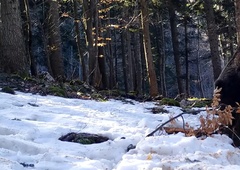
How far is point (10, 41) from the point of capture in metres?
11.1

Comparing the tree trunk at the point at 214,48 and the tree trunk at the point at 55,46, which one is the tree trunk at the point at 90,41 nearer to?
the tree trunk at the point at 55,46

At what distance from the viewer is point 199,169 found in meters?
3.36

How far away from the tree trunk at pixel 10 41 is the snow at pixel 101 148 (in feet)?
17.4

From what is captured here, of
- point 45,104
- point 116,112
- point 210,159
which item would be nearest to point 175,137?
point 210,159

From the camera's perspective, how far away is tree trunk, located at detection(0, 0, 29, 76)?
11.1 metres

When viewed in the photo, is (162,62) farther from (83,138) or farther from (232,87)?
(83,138)

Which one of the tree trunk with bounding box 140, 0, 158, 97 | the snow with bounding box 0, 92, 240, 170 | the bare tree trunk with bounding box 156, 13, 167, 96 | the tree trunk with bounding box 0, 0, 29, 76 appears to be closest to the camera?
the snow with bounding box 0, 92, 240, 170

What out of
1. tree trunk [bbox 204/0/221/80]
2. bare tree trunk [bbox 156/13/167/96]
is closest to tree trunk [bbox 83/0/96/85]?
tree trunk [bbox 204/0/221/80]

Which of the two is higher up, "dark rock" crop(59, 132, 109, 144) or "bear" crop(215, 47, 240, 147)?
"bear" crop(215, 47, 240, 147)

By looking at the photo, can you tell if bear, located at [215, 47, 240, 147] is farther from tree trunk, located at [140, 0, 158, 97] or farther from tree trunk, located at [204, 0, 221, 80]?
tree trunk, located at [204, 0, 221, 80]

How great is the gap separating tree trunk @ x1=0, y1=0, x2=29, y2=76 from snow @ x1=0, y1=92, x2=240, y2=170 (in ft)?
17.4

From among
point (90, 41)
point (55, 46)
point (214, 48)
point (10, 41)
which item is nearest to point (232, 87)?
point (10, 41)

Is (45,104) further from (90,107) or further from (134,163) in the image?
(134,163)

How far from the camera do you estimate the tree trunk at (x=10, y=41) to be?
11.1 m
